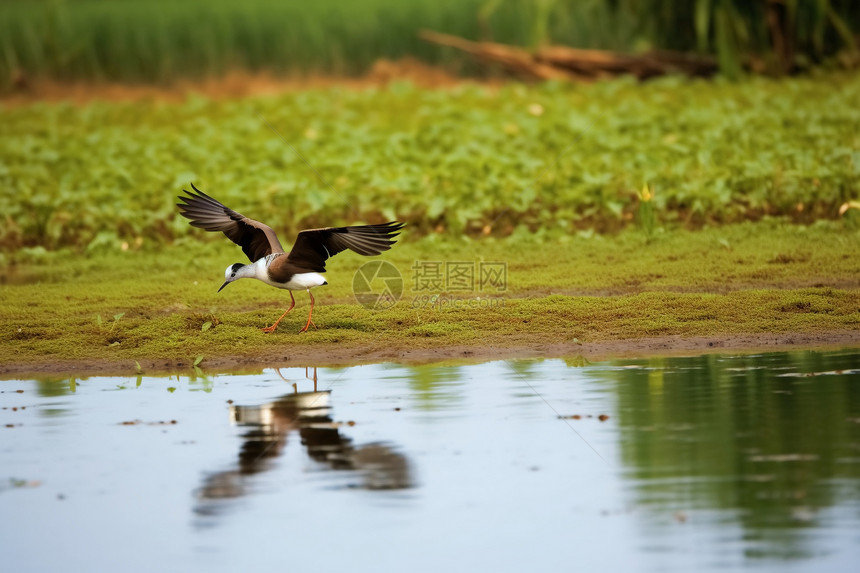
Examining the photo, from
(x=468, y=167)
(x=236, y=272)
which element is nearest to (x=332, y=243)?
(x=236, y=272)

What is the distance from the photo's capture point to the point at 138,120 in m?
21.2

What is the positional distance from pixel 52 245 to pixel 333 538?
9692 millimetres

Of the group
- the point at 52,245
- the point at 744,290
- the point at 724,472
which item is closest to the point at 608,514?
the point at 724,472

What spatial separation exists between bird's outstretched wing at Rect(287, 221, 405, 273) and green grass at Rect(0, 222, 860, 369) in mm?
690

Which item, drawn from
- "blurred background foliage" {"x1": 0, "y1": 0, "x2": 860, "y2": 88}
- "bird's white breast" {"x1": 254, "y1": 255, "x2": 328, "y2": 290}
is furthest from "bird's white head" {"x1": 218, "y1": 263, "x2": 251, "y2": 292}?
"blurred background foliage" {"x1": 0, "y1": 0, "x2": 860, "y2": 88}

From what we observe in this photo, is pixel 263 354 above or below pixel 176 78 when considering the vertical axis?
below

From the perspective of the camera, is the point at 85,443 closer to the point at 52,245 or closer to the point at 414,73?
the point at 52,245

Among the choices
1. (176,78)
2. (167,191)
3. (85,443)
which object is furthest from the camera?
(176,78)

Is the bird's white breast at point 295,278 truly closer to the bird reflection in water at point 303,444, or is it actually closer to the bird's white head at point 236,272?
the bird's white head at point 236,272

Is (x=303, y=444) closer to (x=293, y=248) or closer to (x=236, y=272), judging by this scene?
(x=293, y=248)
